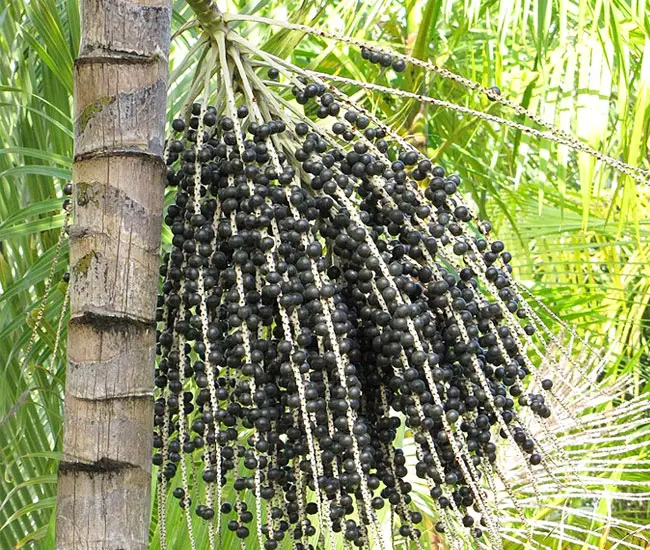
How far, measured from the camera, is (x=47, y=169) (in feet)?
5.25

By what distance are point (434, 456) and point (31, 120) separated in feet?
5.02

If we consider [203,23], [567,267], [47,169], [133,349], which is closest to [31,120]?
[47,169]

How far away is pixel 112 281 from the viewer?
94 cm

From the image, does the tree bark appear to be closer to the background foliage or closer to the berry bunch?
the berry bunch

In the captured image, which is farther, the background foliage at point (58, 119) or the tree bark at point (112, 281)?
the background foliage at point (58, 119)

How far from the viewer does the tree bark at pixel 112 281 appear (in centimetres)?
93

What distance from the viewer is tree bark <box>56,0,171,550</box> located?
929 mm

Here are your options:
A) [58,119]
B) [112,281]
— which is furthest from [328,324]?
[58,119]

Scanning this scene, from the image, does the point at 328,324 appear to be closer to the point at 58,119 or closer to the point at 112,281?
the point at 112,281

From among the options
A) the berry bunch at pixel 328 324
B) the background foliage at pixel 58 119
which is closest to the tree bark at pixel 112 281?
the berry bunch at pixel 328 324

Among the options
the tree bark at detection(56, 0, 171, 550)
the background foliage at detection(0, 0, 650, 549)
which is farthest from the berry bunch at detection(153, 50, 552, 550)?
the background foliage at detection(0, 0, 650, 549)

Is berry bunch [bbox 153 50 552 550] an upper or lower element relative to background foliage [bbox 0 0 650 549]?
lower

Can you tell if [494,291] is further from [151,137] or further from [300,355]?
[151,137]

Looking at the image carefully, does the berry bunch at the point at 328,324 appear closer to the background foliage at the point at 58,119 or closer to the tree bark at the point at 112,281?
the tree bark at the point at 112,281
